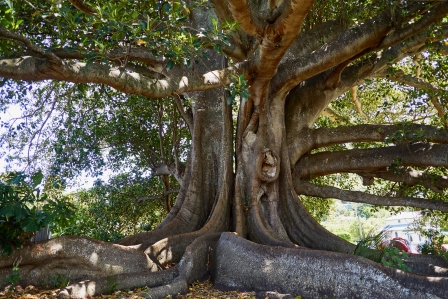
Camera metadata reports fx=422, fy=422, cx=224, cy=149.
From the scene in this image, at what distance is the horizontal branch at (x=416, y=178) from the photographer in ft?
23.1

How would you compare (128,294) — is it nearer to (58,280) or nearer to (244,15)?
(58,280)

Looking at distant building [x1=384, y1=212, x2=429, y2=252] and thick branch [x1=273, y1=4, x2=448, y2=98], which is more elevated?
thick branch [x1=273, y1=4, x2=448, y2=98]

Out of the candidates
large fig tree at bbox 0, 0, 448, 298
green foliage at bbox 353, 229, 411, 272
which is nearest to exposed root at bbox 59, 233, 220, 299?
large fig tree at bbox 0, 0, 448, 298

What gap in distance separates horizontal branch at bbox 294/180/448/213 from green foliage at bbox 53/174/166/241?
12.9 feet

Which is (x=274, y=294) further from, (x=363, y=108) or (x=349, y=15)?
(x=363, y=108)

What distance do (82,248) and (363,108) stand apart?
32.2ft

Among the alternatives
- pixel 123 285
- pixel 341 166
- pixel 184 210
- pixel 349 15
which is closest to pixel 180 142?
pixel 184 210

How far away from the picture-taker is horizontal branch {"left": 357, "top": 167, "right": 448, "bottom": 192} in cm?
704

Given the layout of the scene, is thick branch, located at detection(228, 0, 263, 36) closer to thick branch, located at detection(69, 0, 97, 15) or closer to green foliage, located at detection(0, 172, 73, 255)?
thick branch, located at detection(69, 0, 97, 15)

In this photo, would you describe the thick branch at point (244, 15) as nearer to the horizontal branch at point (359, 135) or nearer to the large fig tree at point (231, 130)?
the large fig tree at point (231, 130)

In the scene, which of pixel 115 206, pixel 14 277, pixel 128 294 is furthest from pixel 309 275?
pixel 115 206

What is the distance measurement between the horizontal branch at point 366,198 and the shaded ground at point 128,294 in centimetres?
290

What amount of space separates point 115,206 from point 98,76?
20.4ft

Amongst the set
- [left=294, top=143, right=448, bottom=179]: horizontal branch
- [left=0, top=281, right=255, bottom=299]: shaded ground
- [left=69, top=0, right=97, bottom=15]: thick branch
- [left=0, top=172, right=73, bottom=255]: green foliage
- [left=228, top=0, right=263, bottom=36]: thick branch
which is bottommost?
[left=0, top=281, right=255, bottom=299]: shaded ground
